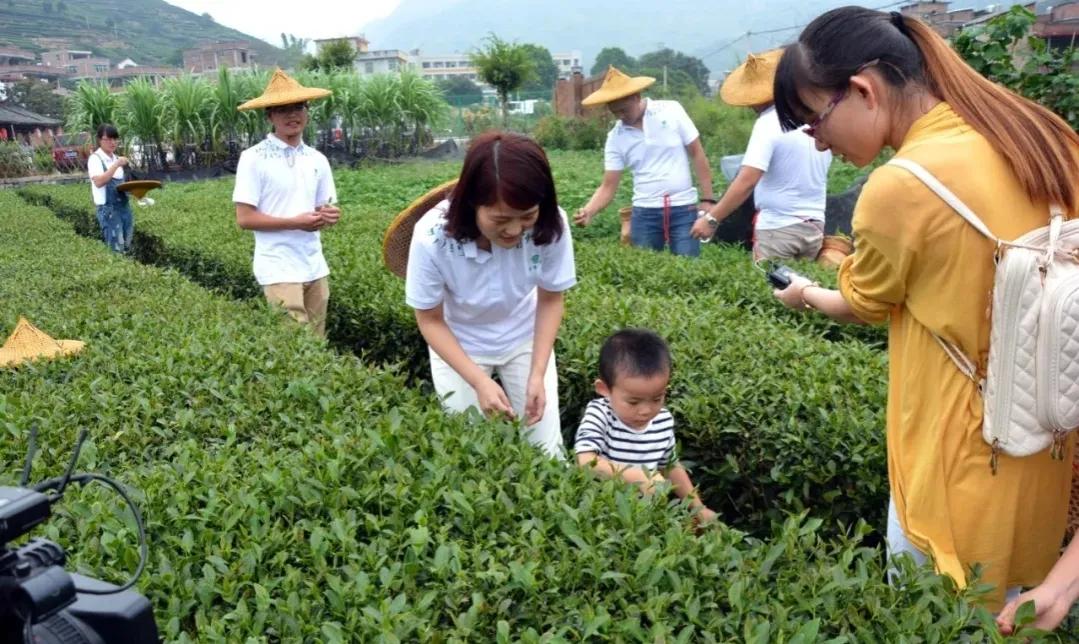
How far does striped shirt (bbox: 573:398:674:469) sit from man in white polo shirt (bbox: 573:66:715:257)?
2899 millimetres

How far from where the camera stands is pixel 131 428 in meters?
2.97

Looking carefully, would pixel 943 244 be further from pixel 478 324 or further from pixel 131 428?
pixel 131 428

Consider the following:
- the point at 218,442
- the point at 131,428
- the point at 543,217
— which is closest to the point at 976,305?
the point at 543,217

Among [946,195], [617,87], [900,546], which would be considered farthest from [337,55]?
[946,195]

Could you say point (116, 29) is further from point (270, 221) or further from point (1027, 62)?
point (1027, 62)

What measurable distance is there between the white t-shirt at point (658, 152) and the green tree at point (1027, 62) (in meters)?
2.00

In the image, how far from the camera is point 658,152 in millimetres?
6016

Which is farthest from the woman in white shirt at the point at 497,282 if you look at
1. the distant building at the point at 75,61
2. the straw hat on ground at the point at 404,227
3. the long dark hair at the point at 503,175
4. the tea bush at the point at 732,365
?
the distant building at the point at 75,61

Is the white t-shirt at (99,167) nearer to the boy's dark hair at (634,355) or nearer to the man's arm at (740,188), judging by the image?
the man's arm at (740,188)

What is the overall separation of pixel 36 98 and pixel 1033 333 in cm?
6821

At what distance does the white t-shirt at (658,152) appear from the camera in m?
6.02

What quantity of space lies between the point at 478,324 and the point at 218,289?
156 inches

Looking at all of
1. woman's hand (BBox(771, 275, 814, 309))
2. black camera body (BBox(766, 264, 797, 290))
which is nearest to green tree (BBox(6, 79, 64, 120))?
black camera body (BBox(766, 264, 797, 290))

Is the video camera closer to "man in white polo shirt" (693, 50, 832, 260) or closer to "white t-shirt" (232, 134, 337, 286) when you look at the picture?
"white t-shirt" (232, 134, 337, 286)
